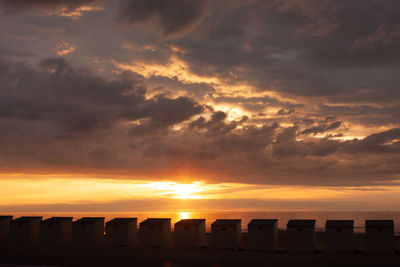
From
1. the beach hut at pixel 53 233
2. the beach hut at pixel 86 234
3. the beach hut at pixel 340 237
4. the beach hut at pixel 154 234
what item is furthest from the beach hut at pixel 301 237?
the beach hut at pixel 53 233

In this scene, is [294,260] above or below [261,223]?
below

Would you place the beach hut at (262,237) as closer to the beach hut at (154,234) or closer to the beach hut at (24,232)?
the beach hut at (154,234)

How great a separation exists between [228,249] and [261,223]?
9.55 feet

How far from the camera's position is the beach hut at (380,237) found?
27203 millimetres

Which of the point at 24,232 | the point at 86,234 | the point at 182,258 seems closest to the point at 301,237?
the point at 182,258

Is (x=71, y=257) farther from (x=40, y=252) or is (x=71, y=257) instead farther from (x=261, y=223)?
(x=261, y=223)

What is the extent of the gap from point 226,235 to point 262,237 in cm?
252

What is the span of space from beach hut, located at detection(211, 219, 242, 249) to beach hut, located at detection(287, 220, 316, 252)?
12.0 feet

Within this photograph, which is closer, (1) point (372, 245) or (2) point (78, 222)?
(1) point (372, 245)

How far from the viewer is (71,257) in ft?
87.5

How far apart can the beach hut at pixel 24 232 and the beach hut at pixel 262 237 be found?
1788 centimetres

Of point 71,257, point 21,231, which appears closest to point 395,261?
point 71,257

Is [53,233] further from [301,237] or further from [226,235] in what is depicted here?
[301,237]

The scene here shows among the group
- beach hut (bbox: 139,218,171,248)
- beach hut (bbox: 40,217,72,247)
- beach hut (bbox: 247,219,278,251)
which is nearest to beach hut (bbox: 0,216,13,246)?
beach hut (bbox: 40,217,72,247)
